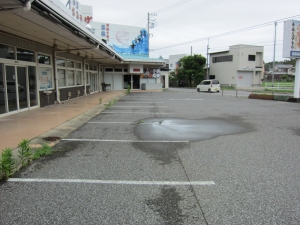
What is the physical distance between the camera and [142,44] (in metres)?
37.3

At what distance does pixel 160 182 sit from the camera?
4.15 meters

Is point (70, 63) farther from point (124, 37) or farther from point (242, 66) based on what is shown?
point (242, 66)

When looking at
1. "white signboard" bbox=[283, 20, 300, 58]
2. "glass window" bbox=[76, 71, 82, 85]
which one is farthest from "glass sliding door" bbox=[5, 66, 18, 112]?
"white signboard" bbox=[283, 20, 300, 58]

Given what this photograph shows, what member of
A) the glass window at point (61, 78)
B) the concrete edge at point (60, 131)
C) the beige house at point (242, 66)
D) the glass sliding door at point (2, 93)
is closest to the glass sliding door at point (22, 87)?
the glass sliding door at point (2, 93)

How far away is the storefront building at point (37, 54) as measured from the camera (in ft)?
25.3

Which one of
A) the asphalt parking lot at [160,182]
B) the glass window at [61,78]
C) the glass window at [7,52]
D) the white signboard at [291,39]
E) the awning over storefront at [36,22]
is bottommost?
the asphalt parking lot at [160,182]

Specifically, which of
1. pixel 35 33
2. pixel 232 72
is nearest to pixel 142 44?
pixel 232 72

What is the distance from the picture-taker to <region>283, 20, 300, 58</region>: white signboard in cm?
1809

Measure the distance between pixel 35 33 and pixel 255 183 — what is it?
993 centimetres

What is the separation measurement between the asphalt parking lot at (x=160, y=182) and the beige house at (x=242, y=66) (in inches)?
1685

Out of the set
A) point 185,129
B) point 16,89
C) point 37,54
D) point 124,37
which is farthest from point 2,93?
point 124,37

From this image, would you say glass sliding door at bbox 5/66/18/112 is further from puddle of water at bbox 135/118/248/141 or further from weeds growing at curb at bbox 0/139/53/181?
weeds growing at curb at bbox 0/139/53/181

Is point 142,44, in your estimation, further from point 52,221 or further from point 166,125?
point 52,221

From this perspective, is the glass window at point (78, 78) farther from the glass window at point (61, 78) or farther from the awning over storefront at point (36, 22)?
the awning over storefront at point (36, 22)
